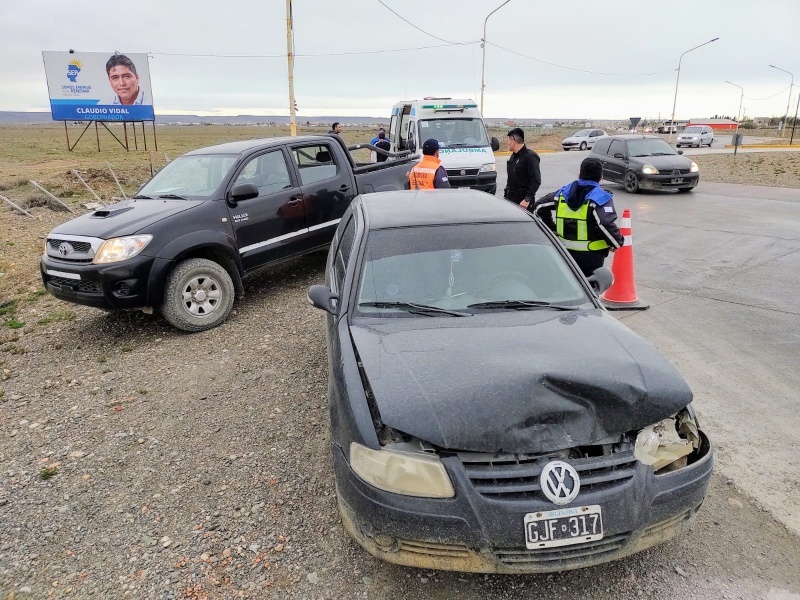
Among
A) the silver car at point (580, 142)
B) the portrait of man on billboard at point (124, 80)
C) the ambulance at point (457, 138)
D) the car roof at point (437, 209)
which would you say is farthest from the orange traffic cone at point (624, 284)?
the silver car at point (580, 142)

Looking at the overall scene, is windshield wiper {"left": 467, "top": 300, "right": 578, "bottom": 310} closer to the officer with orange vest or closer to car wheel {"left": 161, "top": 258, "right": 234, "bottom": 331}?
car wheel {"left": 161, "top": 258, "right": 234, "bottom": 331}

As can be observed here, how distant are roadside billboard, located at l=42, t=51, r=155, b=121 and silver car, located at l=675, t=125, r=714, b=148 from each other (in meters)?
34.9

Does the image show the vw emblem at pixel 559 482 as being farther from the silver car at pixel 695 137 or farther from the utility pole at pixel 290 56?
the silver car at pixel 695 137

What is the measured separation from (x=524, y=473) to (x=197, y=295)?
15.1 feet

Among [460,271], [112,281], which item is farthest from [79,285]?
[460,271]

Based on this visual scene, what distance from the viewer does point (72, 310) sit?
689 centimetres

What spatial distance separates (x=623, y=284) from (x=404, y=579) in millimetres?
4744

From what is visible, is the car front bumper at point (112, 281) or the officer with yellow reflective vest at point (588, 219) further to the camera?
the car front bumper at point (112, 281)

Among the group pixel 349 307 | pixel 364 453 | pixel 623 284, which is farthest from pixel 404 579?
pixel 623 284

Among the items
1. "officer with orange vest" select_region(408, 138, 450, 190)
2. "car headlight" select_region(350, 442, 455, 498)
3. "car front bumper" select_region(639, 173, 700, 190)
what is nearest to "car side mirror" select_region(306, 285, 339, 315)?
"car headlight" select_region(350, 442, 455, 498)

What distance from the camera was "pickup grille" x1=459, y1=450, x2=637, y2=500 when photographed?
230 centimetres

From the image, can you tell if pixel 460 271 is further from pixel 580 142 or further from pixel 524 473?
pixel 580 142

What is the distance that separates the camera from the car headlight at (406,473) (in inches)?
92.0

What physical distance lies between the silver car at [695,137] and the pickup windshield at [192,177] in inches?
1632
